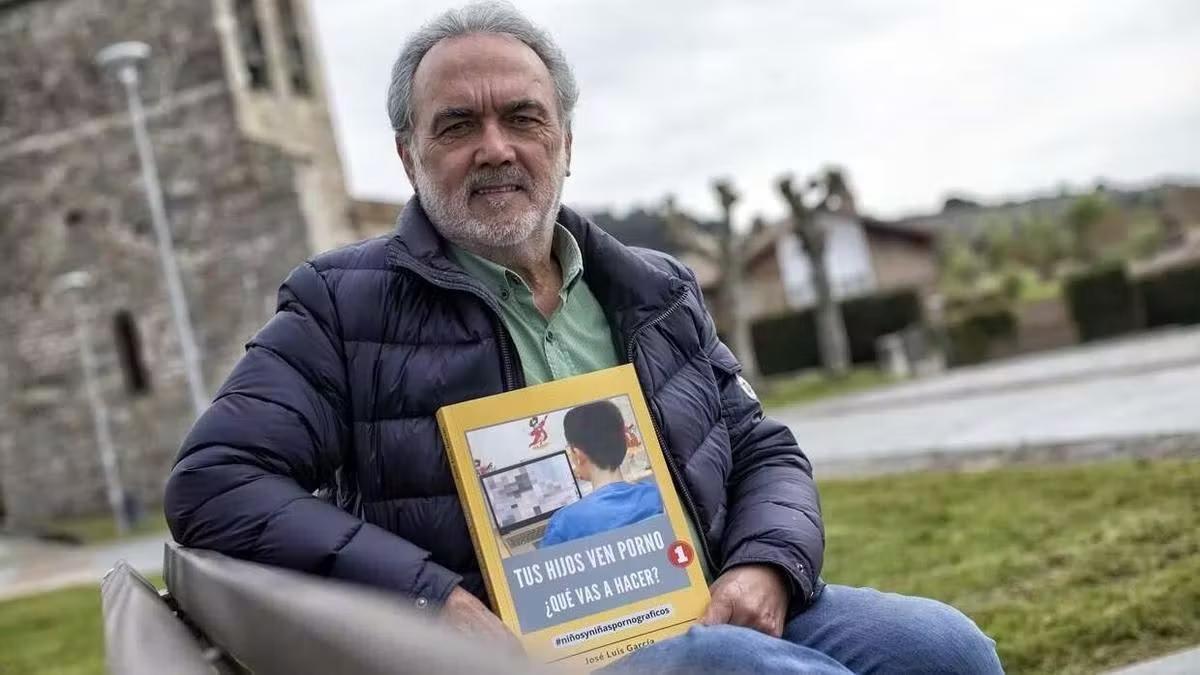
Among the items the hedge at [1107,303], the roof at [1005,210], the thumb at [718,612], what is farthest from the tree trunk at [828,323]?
the roof at [1005,210]

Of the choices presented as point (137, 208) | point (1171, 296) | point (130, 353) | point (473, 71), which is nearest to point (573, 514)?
point (473, 71)

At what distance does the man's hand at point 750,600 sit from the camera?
230cm

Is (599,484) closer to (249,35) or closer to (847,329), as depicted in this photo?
(249,35)

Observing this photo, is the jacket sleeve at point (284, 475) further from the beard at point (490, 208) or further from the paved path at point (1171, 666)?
the paved path at point (1171, 666)

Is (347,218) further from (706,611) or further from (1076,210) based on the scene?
(1076,210)

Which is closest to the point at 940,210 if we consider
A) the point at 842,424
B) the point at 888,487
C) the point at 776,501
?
the point at 842,424

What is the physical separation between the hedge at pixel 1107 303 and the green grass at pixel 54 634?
25.7 metres

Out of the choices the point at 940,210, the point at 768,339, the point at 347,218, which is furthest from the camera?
the point at 940,210

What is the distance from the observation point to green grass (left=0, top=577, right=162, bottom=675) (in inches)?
307

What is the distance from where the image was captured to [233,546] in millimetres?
2201

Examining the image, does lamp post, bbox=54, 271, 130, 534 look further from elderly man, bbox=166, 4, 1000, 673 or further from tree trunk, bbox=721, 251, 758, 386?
elderly man, bbox=166, 4, 1000, 673

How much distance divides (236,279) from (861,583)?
2065 cm

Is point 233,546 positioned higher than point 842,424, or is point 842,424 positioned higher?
point 233,546

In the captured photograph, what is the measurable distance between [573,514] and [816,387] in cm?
2545
